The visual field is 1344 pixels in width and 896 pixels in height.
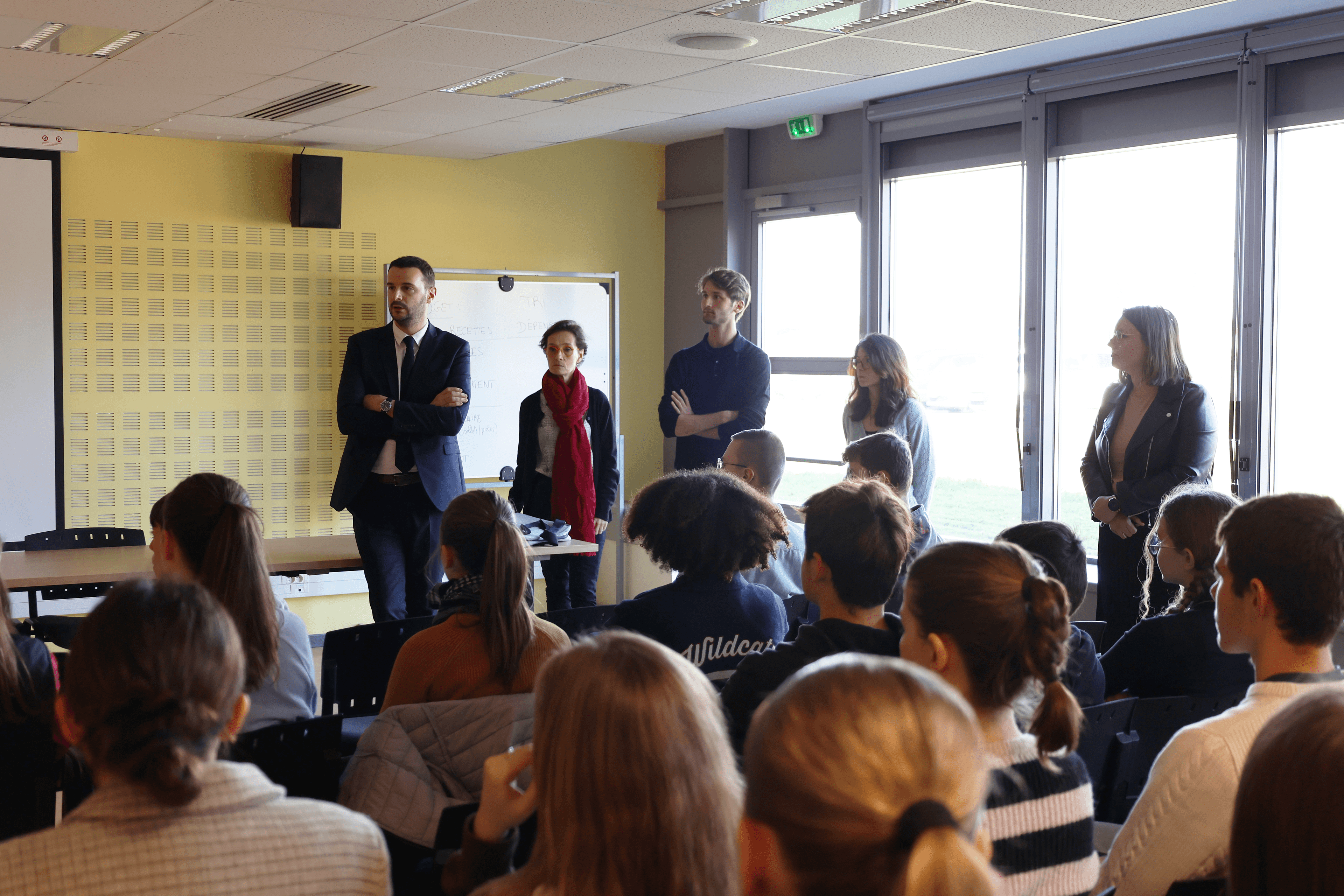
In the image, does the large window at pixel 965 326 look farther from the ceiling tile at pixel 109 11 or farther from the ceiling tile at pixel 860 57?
the ceiling tile at pixel 109 11

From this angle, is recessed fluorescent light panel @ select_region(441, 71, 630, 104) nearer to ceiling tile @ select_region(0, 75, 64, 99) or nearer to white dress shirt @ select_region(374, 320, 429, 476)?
white dress shirt @ select_region(374, 320, 429, 476)

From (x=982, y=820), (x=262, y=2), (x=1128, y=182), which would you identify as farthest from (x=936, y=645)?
(x=1128, y=182)

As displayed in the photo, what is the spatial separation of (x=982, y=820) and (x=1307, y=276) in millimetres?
3930

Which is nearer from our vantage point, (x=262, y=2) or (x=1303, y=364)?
(x=262, y=2)

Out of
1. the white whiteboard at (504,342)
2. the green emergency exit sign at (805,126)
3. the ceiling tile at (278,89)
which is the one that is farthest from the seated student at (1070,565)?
the white whiteboard at (504,342)

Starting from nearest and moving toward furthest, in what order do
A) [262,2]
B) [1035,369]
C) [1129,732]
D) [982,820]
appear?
[982,820] → [1129,732] → [262,2] → [1035,369]

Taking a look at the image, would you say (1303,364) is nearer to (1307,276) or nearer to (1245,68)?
(1307,276)

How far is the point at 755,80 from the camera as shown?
477cm

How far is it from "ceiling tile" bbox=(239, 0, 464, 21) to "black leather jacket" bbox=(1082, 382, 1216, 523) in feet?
8.82

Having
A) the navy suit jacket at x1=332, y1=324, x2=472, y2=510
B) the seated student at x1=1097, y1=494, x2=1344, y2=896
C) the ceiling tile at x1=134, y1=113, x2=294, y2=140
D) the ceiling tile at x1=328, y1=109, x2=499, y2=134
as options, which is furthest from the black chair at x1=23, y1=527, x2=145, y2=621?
the seated student at x1=1097, y1=494, x2=1344, y2=896

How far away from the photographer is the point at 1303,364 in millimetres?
4590

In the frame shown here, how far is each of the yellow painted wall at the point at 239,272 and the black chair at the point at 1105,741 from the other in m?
4.95

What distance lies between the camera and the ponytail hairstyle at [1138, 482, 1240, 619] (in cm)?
252

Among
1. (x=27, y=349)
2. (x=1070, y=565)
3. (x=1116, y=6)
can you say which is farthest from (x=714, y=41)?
(x=27, y=349)
